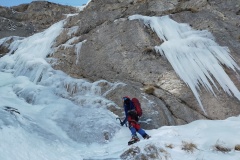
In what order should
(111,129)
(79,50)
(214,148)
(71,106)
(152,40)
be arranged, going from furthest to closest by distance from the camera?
1. (79,50)
2. (152,40)
3. (71,106)
4. (111,129)
5. (214,148)

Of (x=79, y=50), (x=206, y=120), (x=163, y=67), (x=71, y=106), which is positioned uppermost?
(x=79, y=50)

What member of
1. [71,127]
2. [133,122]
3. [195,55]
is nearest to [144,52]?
[195,55]

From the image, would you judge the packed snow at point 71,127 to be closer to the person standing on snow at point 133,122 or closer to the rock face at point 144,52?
the person standing on snow at point 133,122

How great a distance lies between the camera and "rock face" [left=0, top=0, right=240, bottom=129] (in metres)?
11.3

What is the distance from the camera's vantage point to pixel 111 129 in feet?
33.2

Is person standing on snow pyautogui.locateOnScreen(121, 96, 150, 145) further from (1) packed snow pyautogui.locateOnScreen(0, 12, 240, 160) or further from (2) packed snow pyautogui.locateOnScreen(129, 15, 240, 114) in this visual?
(2) packed snow pyautogui.locateOnScreen(129, 15, 240, 114)

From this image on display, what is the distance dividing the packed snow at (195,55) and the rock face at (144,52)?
0.25m

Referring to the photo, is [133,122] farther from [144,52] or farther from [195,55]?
[195,55]

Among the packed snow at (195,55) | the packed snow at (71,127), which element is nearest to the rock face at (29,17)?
the packed snow at (71,127)

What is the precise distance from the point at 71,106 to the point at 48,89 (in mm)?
1976

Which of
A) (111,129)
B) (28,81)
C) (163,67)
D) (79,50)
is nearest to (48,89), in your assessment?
(28,81)

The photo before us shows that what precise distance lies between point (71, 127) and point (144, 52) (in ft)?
16.3

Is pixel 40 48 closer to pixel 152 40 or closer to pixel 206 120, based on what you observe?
pixel 152 40

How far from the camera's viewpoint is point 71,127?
400 inches
